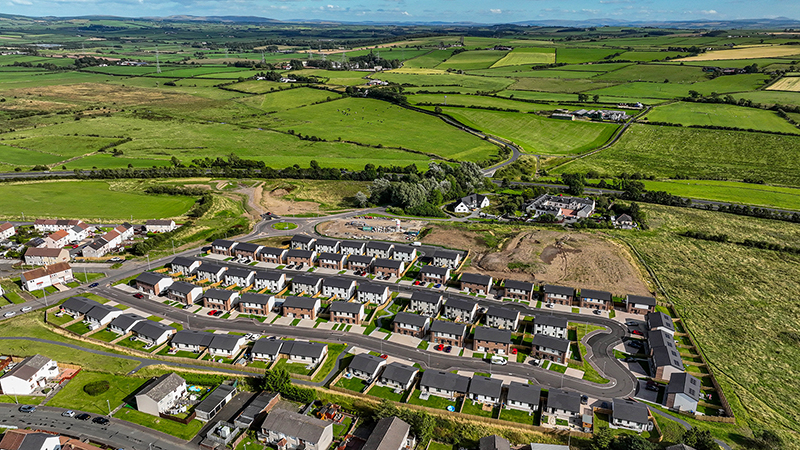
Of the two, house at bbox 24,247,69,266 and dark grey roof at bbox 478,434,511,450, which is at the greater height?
house at bbox 24,247,69,266

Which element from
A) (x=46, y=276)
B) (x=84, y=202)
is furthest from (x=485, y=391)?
(x=84, y=202)

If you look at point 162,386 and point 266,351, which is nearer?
point 162,386

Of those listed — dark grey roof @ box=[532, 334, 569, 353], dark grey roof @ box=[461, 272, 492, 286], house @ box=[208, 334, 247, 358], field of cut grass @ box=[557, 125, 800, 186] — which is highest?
field of cut grass @ box=[557, 125, 800, 186]

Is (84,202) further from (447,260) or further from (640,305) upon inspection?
(640,305)

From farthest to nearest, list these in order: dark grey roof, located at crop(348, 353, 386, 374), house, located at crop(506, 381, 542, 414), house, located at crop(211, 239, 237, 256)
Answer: house, located at crop(211, 239, 237, 256) < dark grey roof, located at crop(348, 353, 386, 374) < house, located at crop(506, 381, 542, 414)

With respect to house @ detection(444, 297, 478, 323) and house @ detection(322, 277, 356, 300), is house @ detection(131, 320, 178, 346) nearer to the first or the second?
house @ detection(322, 277, 356, 300)

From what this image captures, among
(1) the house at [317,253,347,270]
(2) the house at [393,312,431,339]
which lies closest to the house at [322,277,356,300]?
(1) the house at [317,253,347,270]

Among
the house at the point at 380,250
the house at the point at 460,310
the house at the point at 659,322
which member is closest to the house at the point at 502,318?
the house at the point at 460,310
